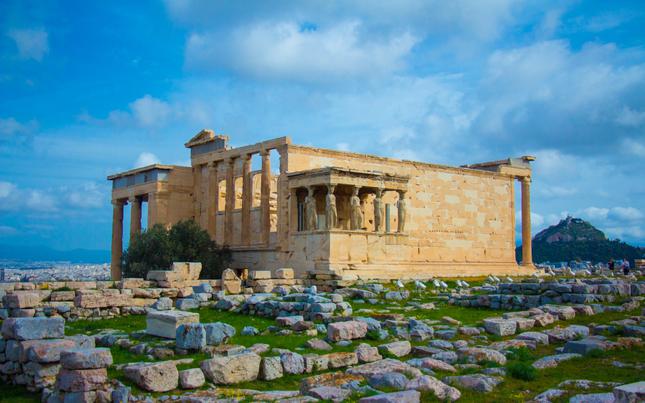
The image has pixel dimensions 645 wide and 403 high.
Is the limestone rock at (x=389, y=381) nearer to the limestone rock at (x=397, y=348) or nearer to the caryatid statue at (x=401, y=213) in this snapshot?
the limestone rock at (x=397, y=348)

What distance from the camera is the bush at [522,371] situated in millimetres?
8977

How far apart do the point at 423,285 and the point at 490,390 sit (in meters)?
12.9

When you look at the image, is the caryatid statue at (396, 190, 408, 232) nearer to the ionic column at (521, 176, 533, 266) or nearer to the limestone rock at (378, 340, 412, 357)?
the ionic column at (521, 176, 533, 266)

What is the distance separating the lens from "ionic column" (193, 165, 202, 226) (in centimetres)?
3212

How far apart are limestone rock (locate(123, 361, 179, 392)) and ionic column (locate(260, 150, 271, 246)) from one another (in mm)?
19678

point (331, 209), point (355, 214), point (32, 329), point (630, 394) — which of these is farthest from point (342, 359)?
point (355, 214)

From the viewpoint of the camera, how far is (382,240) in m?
25.8

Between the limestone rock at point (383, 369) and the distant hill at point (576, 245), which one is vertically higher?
the distant hill at point (576, 245)

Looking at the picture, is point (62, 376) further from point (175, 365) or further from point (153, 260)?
point (153, 260)

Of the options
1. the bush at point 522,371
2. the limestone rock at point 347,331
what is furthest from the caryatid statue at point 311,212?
the bush at point 522,371

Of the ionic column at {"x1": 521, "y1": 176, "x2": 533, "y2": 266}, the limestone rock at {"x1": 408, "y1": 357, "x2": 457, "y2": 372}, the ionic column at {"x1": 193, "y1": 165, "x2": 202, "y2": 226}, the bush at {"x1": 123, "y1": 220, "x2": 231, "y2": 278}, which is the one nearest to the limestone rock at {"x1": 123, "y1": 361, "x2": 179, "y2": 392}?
the limestone rock at {"x1": 408, "y1": 357, "x2": 457, "y2": 372}

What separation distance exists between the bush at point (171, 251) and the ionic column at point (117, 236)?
185 inches

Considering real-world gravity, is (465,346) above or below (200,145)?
below

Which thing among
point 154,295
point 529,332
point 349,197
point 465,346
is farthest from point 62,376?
point 349,197
